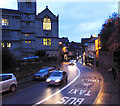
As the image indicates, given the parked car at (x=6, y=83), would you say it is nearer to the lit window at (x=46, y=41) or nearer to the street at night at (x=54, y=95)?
the street at night at (x=54, y=95)

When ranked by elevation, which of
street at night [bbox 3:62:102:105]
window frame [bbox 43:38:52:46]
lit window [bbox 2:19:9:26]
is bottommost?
street at night [bbox 3:62:102:105]

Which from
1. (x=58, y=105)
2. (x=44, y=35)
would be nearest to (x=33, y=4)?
(x=44, y=35)

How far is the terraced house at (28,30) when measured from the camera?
38.3 metres

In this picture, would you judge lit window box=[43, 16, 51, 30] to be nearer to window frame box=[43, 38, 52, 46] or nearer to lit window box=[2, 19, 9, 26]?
window frame box=[43, 38, 52, 46]

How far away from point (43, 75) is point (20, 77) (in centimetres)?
359

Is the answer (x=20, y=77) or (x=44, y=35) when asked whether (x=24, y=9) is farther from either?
(x=20, y=77)

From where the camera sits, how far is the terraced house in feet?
126

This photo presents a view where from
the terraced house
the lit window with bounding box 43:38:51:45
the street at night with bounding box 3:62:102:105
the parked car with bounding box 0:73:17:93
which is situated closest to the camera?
the street at night with bounding box 3:62:102:105

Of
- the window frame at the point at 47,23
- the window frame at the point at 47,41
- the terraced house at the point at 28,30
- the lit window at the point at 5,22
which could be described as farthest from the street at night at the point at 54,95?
the window frame at the point at 47,23

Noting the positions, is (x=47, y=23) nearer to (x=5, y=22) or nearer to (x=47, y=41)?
(x=47, y=41)

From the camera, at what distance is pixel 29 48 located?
42.1 m

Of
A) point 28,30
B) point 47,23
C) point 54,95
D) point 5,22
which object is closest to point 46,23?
point 47,23

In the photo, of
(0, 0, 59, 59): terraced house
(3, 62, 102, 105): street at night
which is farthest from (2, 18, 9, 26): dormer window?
(3, 62, 102, 105): street at night

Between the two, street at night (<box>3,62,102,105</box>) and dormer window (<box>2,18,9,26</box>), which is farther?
dormer window (<box>2,18,9,26</box>)
